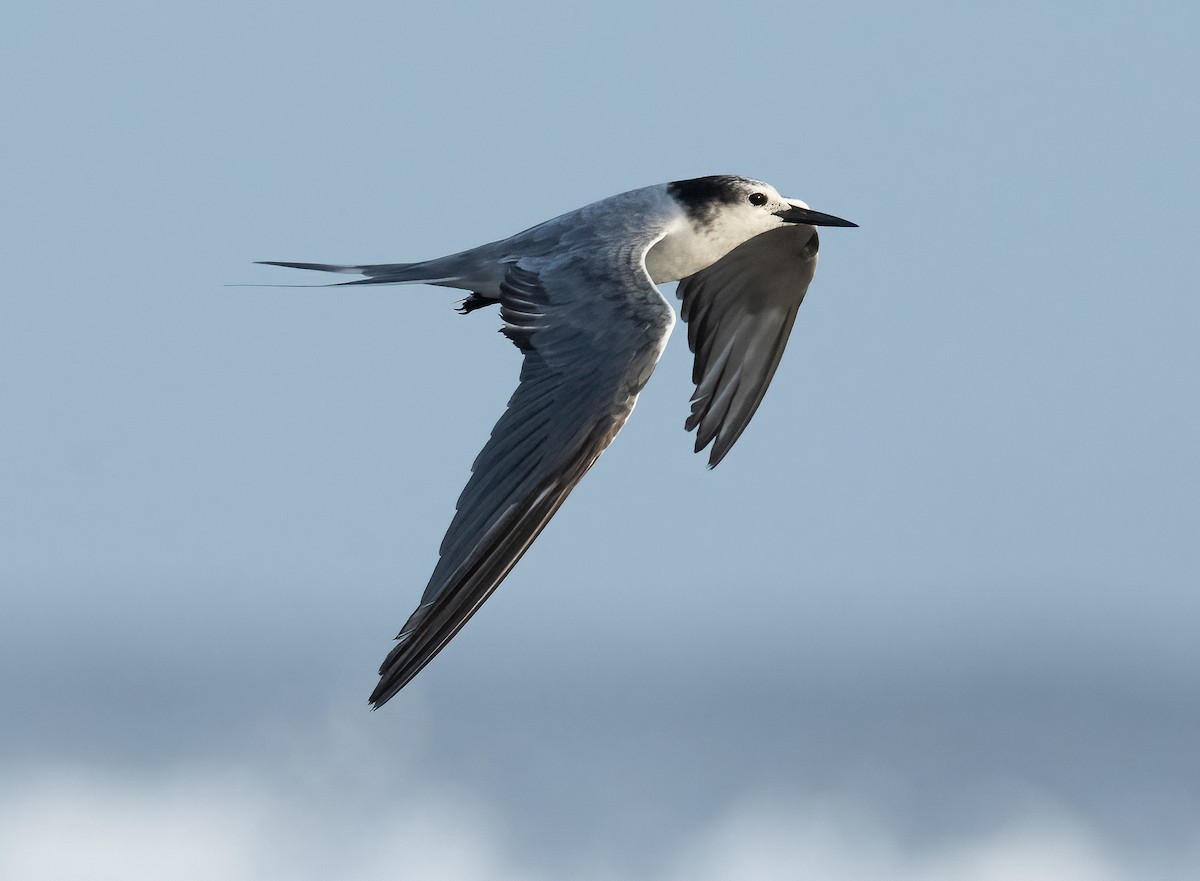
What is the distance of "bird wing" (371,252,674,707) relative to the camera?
636 cm

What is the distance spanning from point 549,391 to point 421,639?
1.61m

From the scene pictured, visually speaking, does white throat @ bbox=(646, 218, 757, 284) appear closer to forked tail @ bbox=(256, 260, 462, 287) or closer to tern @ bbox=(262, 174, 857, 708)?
tern @ bbox=(262, 174, 857, 708)

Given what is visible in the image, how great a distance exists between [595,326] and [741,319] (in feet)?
12.0

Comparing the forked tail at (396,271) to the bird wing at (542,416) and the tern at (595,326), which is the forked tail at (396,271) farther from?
the bird wing at (542,416)

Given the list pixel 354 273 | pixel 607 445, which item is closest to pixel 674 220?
pixel 354 273

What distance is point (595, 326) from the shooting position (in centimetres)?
775

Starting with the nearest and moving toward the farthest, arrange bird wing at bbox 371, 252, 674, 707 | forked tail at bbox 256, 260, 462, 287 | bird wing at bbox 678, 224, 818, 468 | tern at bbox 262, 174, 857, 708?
bird wing at bbox 371, 252, 674, 707 → tern at bbox 262, 174, 857, 708 → forked tail at bbox 256, 260, 462, 287 → bird wing at bbox 678, 224, 818, 468

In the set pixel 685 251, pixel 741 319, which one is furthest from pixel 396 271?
pixel 741 319

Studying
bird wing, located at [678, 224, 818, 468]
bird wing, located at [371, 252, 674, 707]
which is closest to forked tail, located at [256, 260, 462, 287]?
bird wing, located at [371, 252, 674, 707]

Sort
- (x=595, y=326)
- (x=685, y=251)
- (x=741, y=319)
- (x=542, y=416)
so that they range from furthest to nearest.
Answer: (x=741, y=319), (x=685, y=251), (x=595, y=326), (x=542, y=416)

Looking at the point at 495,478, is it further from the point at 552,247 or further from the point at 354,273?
the point at 354,273

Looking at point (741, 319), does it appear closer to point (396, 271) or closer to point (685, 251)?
point (685, 251)

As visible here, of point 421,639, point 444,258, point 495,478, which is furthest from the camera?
point 444,258

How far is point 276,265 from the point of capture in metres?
10.2
